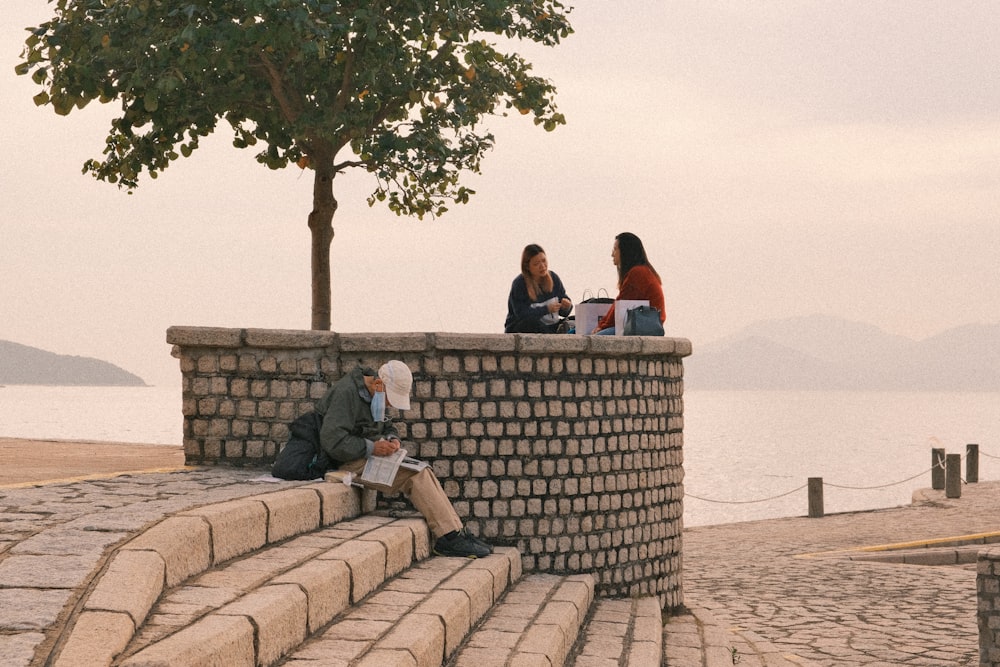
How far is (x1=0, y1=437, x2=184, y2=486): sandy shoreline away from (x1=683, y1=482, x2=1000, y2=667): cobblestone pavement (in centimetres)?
654

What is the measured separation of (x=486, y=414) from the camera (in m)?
10.1

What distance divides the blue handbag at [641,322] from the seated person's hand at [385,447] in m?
3.10

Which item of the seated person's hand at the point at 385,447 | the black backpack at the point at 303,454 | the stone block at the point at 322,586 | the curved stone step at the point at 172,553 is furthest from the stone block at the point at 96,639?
the seated person's hand at the point at 385,447

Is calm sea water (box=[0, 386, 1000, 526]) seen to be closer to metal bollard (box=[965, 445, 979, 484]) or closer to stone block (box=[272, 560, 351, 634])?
metal bollard (box=[965, 445, 979, 484])

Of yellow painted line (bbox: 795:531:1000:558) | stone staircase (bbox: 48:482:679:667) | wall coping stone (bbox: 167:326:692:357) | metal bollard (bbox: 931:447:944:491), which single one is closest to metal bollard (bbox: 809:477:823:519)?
metal bollard (bbox: 931:447:944:491)

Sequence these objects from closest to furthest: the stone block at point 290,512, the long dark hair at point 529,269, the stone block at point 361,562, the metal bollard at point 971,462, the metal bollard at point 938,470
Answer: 1. the stone block at point 361,562
2. the stone block at point 290,512
3. the long dark hair at point 529,269
4. the metal bollard at point 938,470
5. the metal bollard at point 971,462

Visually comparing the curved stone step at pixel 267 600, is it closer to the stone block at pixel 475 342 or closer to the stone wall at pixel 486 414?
the stone wall at pixel 486 414

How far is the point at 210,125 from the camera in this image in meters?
15.9

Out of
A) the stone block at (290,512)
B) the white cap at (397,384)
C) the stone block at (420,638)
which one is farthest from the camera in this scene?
the white cap at (397,384)

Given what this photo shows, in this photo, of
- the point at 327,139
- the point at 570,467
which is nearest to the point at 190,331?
the point at 570,467

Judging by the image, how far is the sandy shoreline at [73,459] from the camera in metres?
9.50

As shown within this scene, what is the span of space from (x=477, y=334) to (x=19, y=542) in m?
5.15

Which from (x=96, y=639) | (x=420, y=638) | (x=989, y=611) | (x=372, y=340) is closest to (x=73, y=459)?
(x=372, y=340)

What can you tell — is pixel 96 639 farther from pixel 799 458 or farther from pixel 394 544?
pixel 799 458
